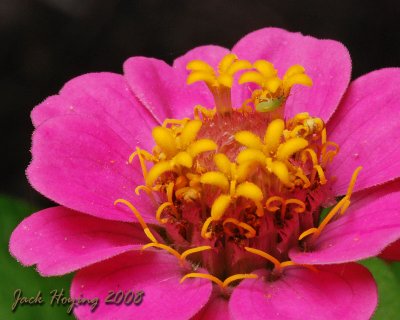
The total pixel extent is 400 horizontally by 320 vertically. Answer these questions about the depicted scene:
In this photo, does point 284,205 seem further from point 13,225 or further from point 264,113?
point 13,225

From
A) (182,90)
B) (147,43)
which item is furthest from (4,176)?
(182,90)

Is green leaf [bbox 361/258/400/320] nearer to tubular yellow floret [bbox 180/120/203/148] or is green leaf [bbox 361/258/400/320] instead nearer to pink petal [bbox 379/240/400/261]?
pink petal [bbox 379/240/400/261]

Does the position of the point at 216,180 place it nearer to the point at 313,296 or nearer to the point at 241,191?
the point at 241,191

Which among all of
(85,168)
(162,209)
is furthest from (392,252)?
(85,168)

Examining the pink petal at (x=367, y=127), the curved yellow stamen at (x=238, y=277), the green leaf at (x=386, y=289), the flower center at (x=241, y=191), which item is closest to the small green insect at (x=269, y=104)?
the flower center at (x=241, y=191)

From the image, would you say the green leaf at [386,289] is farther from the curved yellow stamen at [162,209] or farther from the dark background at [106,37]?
the dark background at [106,37]

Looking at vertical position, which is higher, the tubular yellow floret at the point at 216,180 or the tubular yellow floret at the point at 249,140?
the tubular yellow floret at the point at 249,140

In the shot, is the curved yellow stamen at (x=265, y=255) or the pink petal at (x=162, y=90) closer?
the curved yellow stamen at (x=265, y=255)
